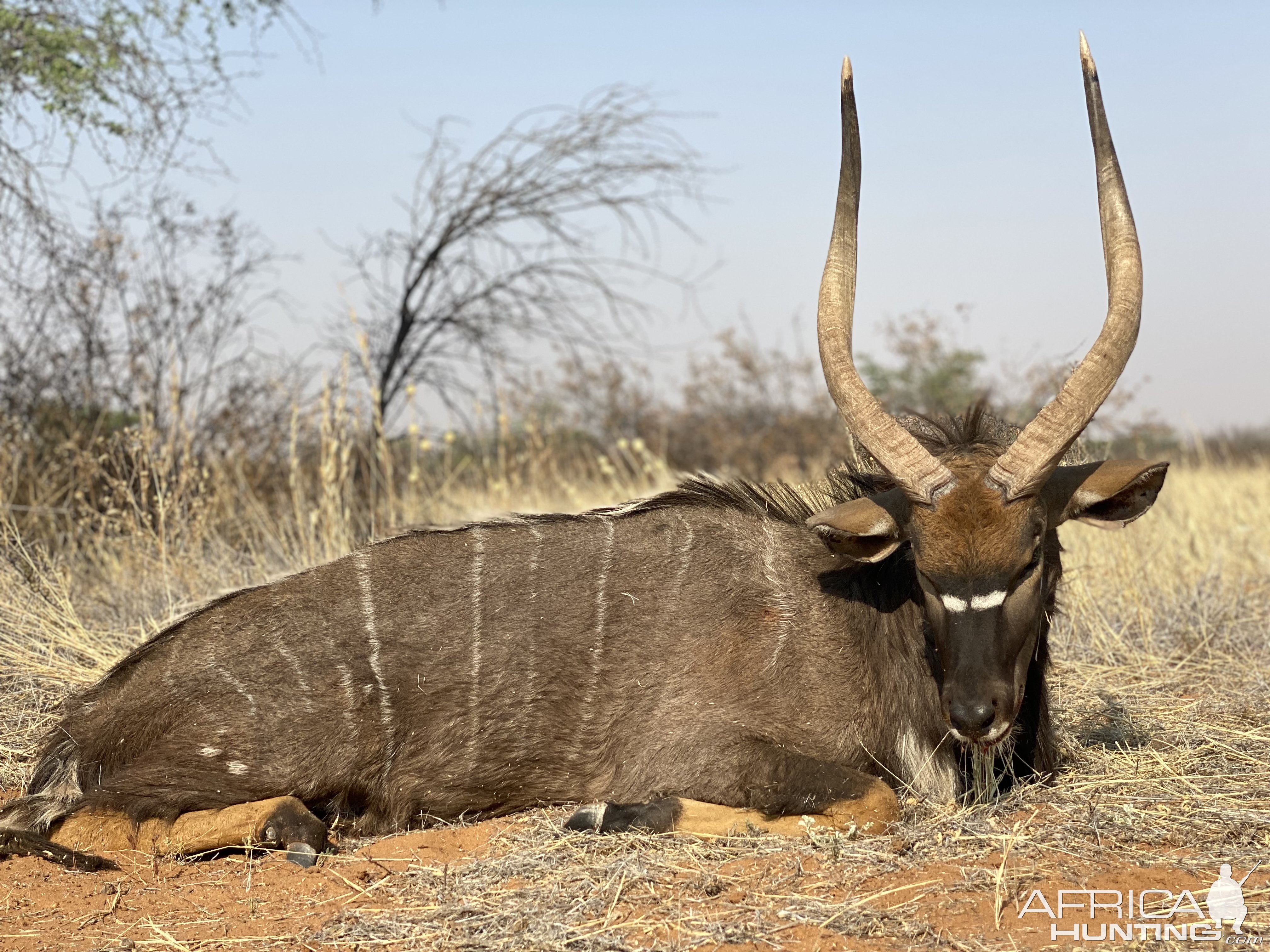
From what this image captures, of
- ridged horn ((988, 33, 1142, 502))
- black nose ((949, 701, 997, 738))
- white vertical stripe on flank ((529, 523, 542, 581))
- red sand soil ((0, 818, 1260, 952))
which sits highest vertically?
ridged horn ((988, 33, 1142, 502))

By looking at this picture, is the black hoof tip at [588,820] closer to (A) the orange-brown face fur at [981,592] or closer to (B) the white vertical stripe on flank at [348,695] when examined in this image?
(B) the white vertical stripe on flank at [348,695]

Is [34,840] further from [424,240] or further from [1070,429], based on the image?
[424,240]

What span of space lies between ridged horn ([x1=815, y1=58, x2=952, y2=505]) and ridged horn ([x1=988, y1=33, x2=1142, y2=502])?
24cm

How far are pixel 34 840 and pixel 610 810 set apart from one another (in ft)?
6.59

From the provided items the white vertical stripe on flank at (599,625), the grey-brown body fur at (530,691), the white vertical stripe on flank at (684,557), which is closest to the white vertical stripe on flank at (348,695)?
the grey-brown body fur at (530,691)

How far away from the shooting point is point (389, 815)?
459 centimetres

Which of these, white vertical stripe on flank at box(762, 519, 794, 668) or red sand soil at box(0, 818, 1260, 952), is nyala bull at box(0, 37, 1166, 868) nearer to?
white vertical stripe on flank at box(762, 519, 794, 668)

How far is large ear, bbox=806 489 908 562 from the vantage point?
4.20 meters

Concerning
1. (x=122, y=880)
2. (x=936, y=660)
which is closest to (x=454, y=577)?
(x=122, y=880)

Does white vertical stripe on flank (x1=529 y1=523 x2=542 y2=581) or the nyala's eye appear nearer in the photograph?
the nyala's eye

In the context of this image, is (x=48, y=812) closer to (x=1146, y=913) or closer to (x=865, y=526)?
(x=865, y=526)

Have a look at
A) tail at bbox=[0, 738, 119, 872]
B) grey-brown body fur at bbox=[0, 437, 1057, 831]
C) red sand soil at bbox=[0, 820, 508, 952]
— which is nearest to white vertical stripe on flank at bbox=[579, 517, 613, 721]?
grey-brown body fur at bbox=[0, 437, 1057, 831]

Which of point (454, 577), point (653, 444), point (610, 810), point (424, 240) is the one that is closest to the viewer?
point (610, 810)

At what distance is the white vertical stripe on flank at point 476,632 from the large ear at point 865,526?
140cm
